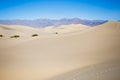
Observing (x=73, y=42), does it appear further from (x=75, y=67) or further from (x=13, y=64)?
(x=13, y=64)

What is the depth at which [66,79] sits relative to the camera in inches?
110

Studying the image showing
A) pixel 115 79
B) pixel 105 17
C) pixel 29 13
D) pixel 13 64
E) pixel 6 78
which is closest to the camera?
pixel 115 79

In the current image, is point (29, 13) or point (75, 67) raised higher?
point (29, 13)

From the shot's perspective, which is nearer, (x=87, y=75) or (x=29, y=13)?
(x=87, y=75)

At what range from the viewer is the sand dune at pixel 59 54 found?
323 centimetres

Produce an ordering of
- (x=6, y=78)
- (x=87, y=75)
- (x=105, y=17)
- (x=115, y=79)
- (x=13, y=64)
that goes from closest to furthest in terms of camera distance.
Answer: (x=115, y=79)
(x=87, y=75)
(x=6, y=78)
(x=13, y=64)
(x=105, y=17)

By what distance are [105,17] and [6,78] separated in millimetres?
2638

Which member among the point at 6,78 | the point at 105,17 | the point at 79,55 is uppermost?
the point at 105,17

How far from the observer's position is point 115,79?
2715 millimetres

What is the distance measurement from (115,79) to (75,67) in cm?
82

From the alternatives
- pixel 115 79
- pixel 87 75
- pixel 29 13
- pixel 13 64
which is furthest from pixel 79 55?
pixel 29 13

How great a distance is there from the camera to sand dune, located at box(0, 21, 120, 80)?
127 inches

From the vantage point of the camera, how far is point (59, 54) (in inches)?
152

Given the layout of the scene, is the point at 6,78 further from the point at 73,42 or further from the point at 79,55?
the point at 73,42
